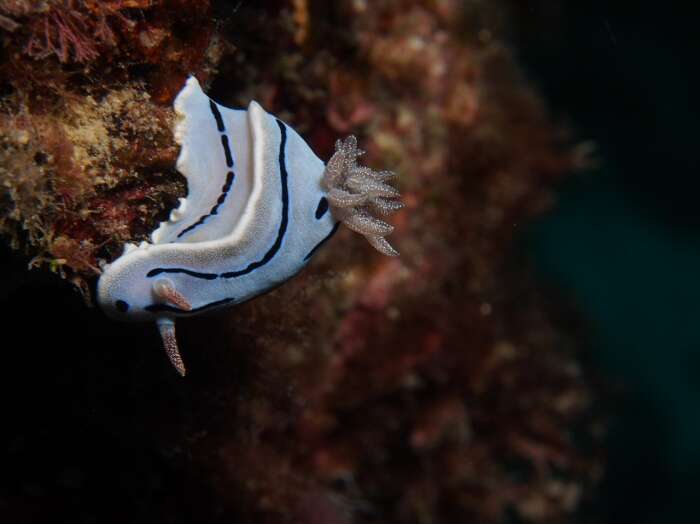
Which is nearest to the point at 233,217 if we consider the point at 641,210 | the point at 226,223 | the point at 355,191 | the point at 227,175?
the point at 226,223

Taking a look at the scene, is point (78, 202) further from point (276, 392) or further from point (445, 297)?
point (445, 297)

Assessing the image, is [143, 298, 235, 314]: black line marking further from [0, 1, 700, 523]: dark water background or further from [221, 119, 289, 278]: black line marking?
[0, 1, 700, 523]: dark water background

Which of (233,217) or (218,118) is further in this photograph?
(218,118)

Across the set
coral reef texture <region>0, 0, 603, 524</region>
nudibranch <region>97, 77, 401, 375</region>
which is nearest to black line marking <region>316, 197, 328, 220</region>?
nudibranch <region>97, 77, 401, 375</region>

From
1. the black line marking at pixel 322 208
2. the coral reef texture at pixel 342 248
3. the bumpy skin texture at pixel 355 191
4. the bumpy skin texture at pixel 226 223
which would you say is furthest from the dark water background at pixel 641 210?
the bumpy skin texture at pixel 226 223

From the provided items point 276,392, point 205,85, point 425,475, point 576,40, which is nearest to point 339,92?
point 205,85

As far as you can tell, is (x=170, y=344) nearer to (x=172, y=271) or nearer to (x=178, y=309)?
(x=178, y=309)

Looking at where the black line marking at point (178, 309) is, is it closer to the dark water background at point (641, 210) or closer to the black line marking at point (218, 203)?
the black line marking at point (218, 203)
